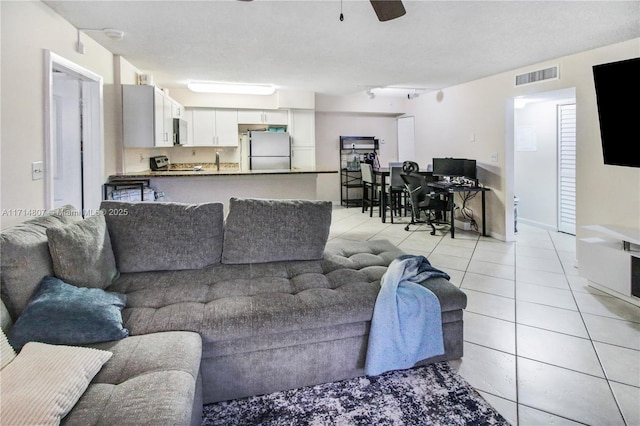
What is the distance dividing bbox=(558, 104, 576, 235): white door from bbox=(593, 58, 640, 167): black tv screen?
2942mm

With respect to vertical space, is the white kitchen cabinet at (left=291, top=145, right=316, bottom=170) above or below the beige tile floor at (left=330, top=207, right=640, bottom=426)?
above

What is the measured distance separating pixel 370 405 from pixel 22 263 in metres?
1.77

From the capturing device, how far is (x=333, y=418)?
178cm

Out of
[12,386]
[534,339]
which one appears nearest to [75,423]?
[12,386]

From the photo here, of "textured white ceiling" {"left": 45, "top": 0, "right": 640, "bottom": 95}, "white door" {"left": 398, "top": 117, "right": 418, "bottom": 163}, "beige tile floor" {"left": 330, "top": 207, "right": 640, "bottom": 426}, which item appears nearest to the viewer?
"beige tile floor" {"left": 330, "top": 207, "right": 640, "bottom": 426}

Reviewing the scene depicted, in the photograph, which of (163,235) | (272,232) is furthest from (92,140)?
(272,232)

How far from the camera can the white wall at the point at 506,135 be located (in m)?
3.63

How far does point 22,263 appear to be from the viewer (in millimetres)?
1704

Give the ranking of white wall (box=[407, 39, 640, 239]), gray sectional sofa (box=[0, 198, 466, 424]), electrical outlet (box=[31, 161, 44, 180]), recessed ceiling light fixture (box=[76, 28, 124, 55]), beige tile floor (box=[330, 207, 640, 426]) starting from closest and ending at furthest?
gray sectional sofa (box=[0, 198, 466, 424]), beige tile floor (box=[330, 207, 640, 426]), electrical outlet (box=[31, 161, 44, 180]), recessed ceiling light fixture (box=[76, 28, 124, 55]), white wall (box=[407, 39, 640, 239])

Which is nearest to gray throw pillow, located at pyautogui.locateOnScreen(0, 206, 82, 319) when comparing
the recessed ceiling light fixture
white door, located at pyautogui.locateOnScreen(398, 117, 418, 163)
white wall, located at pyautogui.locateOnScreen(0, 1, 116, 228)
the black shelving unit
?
white wall, located at pyautogui.locateOnScreen(0, 1, 116, 228)

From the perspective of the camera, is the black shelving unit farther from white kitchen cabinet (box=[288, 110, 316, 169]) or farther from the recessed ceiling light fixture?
the recessed ceiling light fixture

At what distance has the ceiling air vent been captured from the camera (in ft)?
14.5

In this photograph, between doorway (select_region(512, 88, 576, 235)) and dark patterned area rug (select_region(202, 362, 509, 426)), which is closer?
dark patterned area rug (select_region(202, 362, 509, 426))

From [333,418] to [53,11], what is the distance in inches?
139
